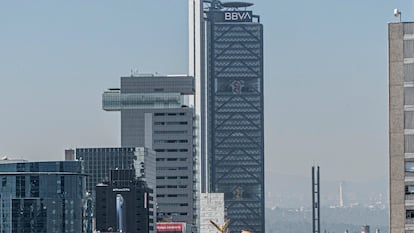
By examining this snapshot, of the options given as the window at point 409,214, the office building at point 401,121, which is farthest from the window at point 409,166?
the window at point 409,214

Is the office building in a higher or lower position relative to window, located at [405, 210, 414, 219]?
higher

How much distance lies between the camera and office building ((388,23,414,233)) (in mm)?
44781

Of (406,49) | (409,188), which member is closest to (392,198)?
(409,188)

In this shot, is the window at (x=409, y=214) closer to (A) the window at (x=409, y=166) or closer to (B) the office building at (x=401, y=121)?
(B) the office building at (x=401, y=121)

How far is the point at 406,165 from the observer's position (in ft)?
148

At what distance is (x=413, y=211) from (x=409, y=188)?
59 cm

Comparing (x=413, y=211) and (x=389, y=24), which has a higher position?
(x=389, y=24)

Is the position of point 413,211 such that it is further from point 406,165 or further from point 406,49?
point 406,49

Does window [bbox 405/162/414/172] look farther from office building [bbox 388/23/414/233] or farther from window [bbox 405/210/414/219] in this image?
window [bbox 405/210/414/219]

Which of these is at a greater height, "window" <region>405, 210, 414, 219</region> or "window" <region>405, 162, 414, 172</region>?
"window" <region>405, 162, 414, 172</region>

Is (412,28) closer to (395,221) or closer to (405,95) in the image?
(405,95)

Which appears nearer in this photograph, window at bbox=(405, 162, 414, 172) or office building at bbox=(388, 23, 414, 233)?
office building at bbox=(388, 23, 414, 233)

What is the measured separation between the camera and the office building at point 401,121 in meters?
44.8

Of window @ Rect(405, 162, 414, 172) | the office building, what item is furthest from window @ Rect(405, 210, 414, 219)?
window @ Rect(405, 162, 414, 172)
